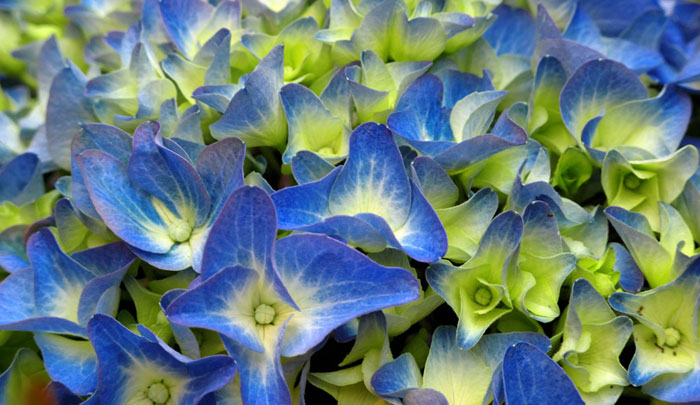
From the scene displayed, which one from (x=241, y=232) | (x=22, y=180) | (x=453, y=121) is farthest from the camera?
(x=22, y=180)

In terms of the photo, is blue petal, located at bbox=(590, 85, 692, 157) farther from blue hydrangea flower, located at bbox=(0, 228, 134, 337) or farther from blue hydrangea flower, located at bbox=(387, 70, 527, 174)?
blue hydrangea flower, located at bbox=(0, 228, 134, 337)

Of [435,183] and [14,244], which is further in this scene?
[14,244]

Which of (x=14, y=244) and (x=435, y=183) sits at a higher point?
(x=435, y=183)

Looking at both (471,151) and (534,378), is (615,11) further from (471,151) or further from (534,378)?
(534,378)

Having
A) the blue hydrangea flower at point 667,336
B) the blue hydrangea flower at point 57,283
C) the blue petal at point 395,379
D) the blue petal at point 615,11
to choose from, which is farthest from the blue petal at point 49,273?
the blue petal at point 615,11

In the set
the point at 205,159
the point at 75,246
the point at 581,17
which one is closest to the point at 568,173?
the point at 581,17

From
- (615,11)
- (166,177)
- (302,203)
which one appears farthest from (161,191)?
(615,11)

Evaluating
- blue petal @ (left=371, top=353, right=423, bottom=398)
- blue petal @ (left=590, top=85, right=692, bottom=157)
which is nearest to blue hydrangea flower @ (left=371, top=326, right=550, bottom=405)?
blue petal @ (left=371, top=353, right=423, bottom=398)
